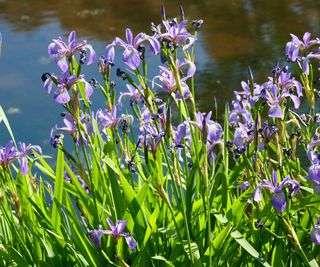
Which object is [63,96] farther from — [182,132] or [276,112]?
[276,112]

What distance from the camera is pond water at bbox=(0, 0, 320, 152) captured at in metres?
6.97

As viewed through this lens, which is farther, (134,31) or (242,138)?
(134,31)

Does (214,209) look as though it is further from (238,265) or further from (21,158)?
(21,158)

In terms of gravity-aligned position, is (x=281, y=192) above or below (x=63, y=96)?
below

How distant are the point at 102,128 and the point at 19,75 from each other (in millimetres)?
5338

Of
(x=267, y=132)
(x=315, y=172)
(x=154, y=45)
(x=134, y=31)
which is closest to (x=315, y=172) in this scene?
(x=315, y=172)

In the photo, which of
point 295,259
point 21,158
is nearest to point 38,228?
point 21,158

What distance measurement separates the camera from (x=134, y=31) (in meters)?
8.80

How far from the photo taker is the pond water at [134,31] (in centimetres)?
697

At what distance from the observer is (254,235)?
2727 millimetres

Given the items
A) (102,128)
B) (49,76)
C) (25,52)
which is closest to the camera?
(49,76)

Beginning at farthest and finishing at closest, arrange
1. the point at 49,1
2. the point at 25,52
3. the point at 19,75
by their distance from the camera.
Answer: the point at 49,1
the point at 25,52
the point at 19,75

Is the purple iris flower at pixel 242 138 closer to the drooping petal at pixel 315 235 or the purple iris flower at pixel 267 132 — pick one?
the purple iris flower at pixel 267 132

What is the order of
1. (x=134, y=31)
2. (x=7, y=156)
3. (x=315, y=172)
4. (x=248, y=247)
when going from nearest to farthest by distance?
(x=315, y=172) → (x=248, y=247) → (x=7, y=156) → (x=134, y=31)
